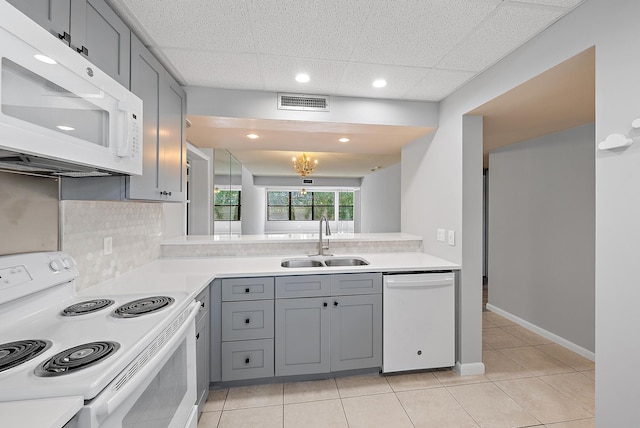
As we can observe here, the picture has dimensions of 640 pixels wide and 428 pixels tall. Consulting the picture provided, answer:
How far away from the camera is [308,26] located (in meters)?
1.61

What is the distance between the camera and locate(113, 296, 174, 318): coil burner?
1.29 meters

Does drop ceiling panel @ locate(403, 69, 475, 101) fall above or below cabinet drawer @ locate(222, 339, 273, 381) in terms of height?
above

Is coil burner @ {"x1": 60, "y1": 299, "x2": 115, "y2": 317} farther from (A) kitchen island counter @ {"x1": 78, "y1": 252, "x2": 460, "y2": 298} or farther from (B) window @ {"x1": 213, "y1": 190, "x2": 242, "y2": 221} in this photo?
(B) window @ {"x1": 213, "y1": 190, "x2": 242, "y2": 221}

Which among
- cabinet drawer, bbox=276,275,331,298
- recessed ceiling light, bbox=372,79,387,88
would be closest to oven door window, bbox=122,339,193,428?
cabinet drawer, bbox=276,275,331,298

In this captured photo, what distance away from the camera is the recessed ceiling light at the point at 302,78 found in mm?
2172

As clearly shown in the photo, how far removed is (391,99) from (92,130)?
2.29 metres

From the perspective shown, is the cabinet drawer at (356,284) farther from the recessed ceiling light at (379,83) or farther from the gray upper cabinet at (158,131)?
the recessed ceiling light at (379,83)

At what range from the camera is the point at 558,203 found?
117 inches

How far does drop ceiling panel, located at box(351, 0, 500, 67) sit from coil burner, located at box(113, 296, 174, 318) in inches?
71.8

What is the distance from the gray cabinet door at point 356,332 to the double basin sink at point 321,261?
1.42ft

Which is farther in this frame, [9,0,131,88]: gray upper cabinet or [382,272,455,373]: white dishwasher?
[382,272,455,373]: white dishwasher

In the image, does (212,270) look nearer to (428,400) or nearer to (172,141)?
(172,141)

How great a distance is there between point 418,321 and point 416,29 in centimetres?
206

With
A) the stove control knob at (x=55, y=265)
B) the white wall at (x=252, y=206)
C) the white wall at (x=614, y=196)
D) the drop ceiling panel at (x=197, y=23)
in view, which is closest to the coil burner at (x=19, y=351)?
the stove control knob at (x=55, y=265)
